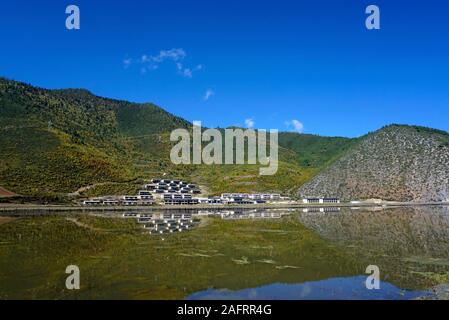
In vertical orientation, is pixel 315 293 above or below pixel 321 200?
below

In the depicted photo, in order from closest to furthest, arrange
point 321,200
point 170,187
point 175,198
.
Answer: point 175,198 < point 321,200 < point 170,187

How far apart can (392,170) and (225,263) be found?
111251 mm

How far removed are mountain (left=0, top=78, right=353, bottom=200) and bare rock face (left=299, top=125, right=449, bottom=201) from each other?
1453 cm

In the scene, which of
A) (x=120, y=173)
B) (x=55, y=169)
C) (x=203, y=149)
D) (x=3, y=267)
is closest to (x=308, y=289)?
(x=3, y=267)

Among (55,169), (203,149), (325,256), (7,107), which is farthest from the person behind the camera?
(203,149)

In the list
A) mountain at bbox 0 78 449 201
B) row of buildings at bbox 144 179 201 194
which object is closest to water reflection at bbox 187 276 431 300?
mountain at bbox 0 78 449 201

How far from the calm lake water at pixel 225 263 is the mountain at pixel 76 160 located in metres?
61.4

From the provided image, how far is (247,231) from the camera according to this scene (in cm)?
5159

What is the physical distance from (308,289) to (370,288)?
10.2 ft

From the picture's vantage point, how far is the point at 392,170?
429 ft

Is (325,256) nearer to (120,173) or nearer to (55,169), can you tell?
(55,169)

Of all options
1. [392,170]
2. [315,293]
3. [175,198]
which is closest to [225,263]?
[315,293]

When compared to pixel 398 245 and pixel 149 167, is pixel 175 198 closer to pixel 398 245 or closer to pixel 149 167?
pixel 149 167

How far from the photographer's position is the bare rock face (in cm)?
12394
